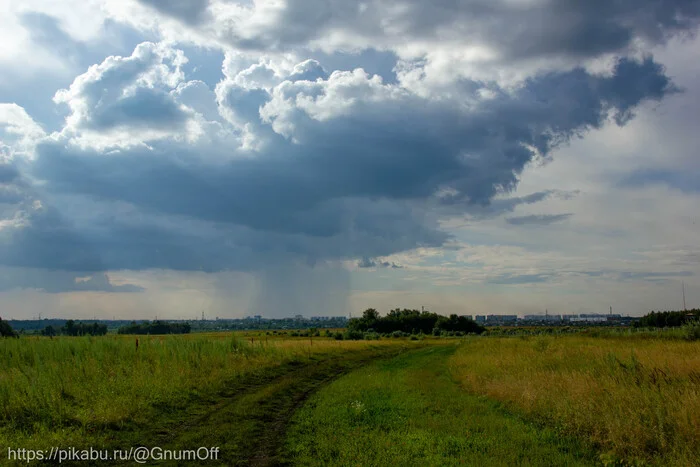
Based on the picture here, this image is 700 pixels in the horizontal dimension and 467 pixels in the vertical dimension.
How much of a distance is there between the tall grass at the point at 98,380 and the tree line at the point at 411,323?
111486 mm

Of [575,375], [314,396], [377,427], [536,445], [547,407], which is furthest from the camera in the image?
[314,396]

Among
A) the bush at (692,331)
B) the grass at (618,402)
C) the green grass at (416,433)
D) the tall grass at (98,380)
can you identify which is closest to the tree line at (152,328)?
the tall grass at (98,380)

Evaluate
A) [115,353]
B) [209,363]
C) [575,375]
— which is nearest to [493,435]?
[575,375]

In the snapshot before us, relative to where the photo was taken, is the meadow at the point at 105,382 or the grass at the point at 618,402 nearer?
the grass at the point at 618,402

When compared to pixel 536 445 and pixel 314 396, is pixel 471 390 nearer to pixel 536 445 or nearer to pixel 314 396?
pixel 314 396

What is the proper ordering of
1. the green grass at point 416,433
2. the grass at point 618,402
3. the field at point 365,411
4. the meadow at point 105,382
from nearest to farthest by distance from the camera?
the grass at point 618,402 → the green grass at point 416,433 → the field at point 365,411 → the meadow at point 105,382

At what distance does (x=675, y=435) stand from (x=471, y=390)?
11.1 meters

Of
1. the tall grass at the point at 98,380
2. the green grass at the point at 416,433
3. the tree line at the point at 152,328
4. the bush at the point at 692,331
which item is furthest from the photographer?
the tree line at the point at 152,328

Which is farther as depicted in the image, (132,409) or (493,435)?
(132,409)

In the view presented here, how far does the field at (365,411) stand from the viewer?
1154 cm

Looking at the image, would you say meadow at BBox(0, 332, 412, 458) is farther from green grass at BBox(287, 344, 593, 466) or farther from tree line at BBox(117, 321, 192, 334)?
tree line at BBox(117, 321, 192, 334)

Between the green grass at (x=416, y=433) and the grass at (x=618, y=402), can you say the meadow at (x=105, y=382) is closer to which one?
the green grass at (x=416, y=433)

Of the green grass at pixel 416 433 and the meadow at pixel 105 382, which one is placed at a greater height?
the meadow at pixel 105 382

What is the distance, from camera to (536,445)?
12453mm
